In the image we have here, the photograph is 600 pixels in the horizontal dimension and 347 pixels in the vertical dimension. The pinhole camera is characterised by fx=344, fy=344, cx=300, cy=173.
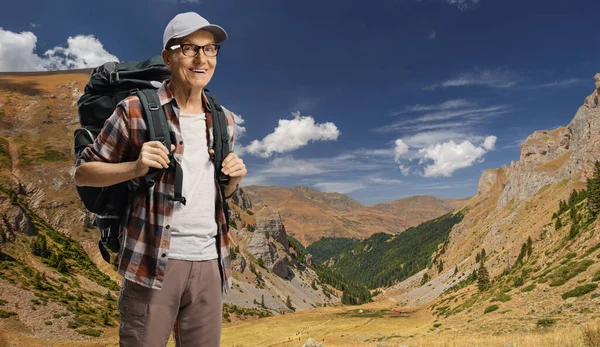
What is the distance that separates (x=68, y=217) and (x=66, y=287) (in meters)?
46.8

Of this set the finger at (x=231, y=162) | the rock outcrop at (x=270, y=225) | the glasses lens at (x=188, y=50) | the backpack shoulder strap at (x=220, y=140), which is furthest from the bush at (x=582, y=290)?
the rock outcrop at (x=270, y=225)

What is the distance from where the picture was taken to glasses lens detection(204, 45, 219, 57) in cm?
328

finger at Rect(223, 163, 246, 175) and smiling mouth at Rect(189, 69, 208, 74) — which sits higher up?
smiling mouth at Rect(189, 69, 208, 74)

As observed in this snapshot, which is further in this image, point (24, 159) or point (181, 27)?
point (24, 159)

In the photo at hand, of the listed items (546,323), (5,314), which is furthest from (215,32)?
(5,314)

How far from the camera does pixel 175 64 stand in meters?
3.21

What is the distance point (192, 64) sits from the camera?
10.6 feet

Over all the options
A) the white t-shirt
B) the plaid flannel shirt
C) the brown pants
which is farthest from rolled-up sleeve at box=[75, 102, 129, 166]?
the brown pants

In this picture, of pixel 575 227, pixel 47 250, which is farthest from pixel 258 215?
pixel 575 227

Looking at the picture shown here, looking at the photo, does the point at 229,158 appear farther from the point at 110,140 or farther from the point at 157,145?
the point at 110,140

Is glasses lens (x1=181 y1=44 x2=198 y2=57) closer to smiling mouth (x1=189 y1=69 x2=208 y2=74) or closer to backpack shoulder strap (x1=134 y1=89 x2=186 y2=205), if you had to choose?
smiling mouth (x1=189 y1=69 x2=208 y2=74)

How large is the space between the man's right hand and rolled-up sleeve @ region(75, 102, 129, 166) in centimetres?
31

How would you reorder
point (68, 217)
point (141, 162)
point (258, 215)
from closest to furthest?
1. point (141, 162)
2. point (68, 217)
3. point (258, 215)

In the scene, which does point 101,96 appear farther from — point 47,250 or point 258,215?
point 258,215
